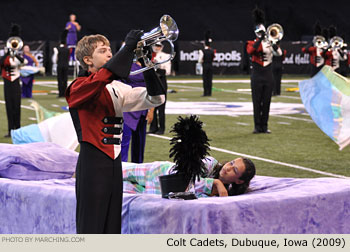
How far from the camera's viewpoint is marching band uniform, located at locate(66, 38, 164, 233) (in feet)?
12.4

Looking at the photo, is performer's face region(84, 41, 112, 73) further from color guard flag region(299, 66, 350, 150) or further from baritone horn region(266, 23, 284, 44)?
baritone horn region(266, 23, 284, 44)

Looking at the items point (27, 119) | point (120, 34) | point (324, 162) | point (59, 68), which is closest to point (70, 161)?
point (324, 162)

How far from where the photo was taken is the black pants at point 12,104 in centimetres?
1162

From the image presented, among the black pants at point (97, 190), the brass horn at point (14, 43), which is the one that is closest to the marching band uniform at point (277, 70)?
the brass horn at point (14, 43)

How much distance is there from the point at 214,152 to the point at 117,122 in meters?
5.82

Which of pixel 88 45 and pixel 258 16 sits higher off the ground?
pixel 258 16

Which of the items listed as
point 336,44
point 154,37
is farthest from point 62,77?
point 154,37

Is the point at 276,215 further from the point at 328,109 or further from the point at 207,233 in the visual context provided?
the point at 328,109

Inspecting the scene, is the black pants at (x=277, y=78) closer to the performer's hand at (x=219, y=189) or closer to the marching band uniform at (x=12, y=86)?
the marching band uniform at (x=12, y=86)

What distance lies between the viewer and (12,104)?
1165cm

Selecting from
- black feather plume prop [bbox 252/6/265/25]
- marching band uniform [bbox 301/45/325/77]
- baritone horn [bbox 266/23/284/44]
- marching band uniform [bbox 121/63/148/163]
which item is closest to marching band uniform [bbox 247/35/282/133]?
black feather plume prop [bbox 252/6/265/25]

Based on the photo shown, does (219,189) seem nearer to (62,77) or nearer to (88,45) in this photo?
(88,45)

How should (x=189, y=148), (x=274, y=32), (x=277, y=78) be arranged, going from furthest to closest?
1. (x=277, y=78)
2. (x=274, y=32)
3. (x=189, y=148)

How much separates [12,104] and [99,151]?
8147mm
